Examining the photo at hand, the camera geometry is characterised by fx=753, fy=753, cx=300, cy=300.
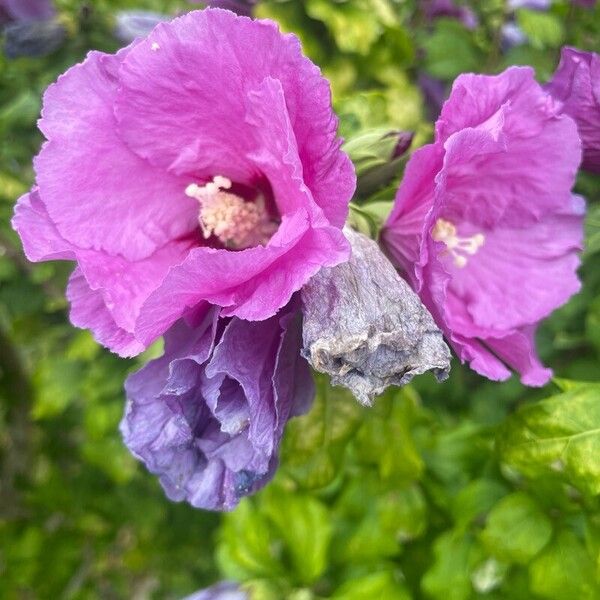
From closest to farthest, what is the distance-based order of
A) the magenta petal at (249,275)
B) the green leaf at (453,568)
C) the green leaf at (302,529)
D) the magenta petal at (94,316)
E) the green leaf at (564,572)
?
1. the magenta petal at (249,275)
2. the magenta petal at (94,316)
3. the green leaf at (564,572)
4. the green leaf at (453,568)
5. the green leaf at (302,529)

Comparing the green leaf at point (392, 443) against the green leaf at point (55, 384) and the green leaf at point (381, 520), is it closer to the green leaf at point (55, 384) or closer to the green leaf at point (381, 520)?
the green leaf at point (381, 520)

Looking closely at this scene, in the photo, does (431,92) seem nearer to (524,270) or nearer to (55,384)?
(524,270)

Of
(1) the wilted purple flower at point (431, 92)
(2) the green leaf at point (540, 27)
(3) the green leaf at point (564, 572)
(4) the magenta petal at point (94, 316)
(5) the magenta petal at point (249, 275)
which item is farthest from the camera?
(1) the wilted purple flower at point (431, 92)

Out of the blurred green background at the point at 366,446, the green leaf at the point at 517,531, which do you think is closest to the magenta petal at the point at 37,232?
the blurred green background at the point at 366,446

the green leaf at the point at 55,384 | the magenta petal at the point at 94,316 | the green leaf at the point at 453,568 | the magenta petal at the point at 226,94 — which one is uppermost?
the magenta petal at the point at 226,94

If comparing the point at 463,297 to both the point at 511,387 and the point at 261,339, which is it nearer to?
the point at 261,339

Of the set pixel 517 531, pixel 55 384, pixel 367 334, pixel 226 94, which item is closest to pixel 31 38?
pixel 55 384

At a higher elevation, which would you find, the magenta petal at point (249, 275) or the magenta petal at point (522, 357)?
the magenta petal at point (249, 275)
